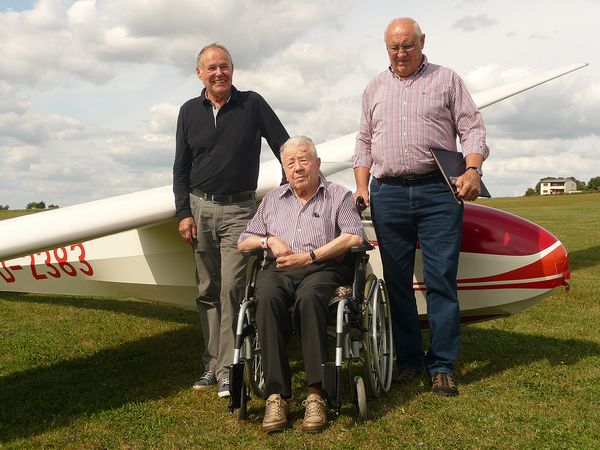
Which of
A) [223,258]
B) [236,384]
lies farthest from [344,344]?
[223,258]

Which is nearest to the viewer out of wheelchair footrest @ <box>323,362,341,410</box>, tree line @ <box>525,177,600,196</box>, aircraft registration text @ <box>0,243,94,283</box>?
wheelchair footrest @ <box>323,362,341,410</box>

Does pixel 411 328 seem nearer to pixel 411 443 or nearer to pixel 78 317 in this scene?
pixel 411 443

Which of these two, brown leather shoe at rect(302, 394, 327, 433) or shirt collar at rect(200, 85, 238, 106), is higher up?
shirt collar at rect(200, 85, 238, 106)

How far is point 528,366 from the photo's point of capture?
4.59 m

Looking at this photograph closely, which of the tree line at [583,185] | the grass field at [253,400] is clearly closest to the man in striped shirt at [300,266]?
the grass field at [253,400]

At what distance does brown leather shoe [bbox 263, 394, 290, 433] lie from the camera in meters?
3.36

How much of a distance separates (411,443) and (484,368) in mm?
1563

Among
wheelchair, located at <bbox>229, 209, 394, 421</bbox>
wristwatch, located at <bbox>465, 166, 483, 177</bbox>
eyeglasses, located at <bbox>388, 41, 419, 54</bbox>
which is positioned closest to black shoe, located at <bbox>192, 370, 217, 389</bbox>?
wheelchair, located at <bbox>229, 209, 394, 421</bbox>

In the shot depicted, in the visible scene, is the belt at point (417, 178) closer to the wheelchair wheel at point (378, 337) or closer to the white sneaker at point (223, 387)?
the wheelchair wheel at point (378, 337)

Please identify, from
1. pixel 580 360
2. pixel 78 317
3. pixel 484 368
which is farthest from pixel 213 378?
pixel 78 317

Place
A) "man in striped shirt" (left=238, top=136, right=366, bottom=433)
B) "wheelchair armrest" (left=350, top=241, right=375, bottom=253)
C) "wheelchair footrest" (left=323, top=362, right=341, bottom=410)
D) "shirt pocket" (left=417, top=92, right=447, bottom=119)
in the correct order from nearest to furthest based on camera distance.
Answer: "wheelchair footrest" (left=323, top=362, right=341, bottom=410)
"man in striped shirt" (left=238, top=136, right=366, bottom=433)
"wheelchair armrest" (left=350, top=241, right=375, bottom=253)
"shirt pocket" (left=417, top=92, right=447, bottom=119)

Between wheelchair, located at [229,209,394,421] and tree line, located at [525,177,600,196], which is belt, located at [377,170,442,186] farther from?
tree line, located at [525,177,600,196]

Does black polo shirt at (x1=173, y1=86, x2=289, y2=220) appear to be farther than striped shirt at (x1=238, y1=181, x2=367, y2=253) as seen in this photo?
Yes

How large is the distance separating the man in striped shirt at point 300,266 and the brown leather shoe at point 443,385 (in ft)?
2.92
